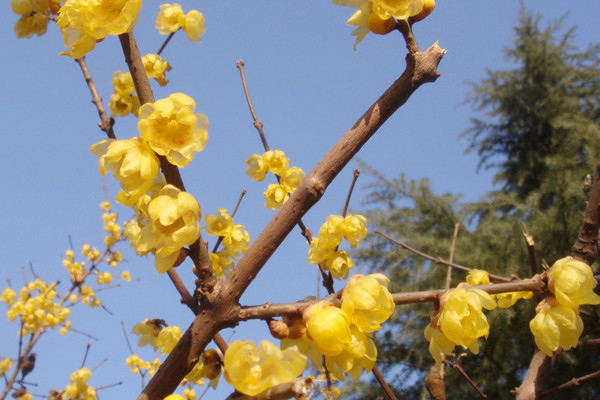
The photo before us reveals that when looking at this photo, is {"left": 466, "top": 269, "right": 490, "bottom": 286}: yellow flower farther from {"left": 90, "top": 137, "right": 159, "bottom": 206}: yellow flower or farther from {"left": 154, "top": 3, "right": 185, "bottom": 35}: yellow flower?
{"left": 154, "top": 3, "right": 185, "bottom": 35}: yellow flower

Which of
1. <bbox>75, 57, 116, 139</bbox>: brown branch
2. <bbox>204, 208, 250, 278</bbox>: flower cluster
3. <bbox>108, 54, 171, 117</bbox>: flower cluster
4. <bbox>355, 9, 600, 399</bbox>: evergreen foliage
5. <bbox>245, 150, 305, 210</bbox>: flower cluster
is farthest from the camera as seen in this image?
<bbox>355, 9, 600, 399</bbox>: evergreen foliage

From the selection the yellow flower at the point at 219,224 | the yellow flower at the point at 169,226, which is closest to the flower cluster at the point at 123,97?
the yellow flower at the point at 219,224

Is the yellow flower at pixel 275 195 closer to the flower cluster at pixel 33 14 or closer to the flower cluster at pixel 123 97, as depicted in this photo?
the flower cluster at pixel 123 97

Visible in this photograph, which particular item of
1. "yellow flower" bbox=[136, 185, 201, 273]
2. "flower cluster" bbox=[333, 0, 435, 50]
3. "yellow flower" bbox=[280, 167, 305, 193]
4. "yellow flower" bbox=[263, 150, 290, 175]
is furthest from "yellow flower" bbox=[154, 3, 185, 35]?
"yellow flower" bbox=[136, 185, 201, 273]

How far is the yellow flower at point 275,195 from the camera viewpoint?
85.3 inches

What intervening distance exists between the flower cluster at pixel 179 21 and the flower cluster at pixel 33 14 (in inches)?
18.2

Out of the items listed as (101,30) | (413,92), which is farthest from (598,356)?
(101,30)

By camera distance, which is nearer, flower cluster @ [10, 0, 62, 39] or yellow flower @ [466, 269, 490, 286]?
flower cluster @ [10, 0, 62, 39]

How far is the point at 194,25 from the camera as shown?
2.10 m

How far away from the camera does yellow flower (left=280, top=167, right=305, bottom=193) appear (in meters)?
2.19

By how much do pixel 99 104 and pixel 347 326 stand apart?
1167mm

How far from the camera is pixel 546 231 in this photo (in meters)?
5.83

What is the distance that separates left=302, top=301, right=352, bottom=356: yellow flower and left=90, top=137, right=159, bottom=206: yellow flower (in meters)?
0.44

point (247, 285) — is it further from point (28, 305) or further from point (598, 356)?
point (598, 356)
